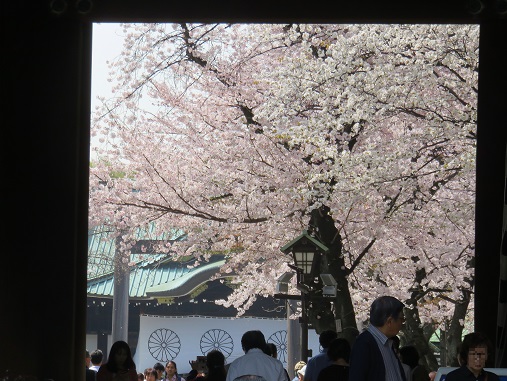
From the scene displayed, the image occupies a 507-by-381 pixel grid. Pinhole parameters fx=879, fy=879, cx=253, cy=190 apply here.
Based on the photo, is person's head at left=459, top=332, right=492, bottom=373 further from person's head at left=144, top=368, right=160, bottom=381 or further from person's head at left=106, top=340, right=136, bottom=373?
person's head at left=144, top=368, right=160, bottom=381

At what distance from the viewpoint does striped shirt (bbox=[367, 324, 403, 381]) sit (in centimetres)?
320

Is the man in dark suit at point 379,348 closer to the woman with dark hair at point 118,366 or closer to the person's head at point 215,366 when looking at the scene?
the person's head at point 215,366

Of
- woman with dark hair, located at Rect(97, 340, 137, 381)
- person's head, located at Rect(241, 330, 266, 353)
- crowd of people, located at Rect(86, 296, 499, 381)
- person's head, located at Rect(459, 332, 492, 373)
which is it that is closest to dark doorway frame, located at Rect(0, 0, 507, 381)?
woman with dark hair, located at Rect(97, 340, 137, 381)

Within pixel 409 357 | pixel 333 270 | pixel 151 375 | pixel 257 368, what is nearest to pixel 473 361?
pixel 257 368

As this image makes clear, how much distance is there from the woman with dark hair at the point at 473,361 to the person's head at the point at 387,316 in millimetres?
381

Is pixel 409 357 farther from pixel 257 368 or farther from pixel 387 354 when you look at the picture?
pixel 387 354

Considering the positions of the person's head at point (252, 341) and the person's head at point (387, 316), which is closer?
the person's head at point (387, 316)

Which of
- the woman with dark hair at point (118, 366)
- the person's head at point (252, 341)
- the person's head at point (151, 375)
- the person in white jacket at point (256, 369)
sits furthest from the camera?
the person's head at point (151, 375)

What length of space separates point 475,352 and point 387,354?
1.61 feet

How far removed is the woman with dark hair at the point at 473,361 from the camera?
3.41 meters

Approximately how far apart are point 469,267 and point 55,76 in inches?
330

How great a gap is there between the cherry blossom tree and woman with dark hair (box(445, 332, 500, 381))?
5941mm

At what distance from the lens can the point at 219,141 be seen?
1192cm

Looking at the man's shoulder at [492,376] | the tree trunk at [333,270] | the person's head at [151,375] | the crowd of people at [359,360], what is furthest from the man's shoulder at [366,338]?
the tree trunk at [333,270]
